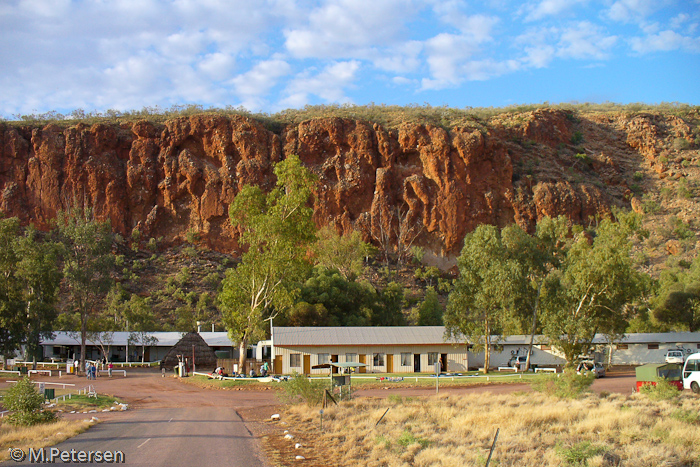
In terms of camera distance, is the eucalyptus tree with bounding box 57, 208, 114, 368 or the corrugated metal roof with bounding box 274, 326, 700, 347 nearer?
the corrugated metal roof with bounding box 274, 326, 700, 347

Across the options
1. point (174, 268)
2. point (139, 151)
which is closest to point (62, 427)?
point (174, 268)

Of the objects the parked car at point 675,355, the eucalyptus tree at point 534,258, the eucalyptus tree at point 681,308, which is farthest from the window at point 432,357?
the eucalyptus tree at point 681,308

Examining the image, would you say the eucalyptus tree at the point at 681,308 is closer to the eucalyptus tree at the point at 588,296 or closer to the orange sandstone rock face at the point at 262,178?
the eucalyptus tree at the point at 588,296

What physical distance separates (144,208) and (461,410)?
2752 inches

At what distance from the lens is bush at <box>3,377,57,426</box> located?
57.0ft

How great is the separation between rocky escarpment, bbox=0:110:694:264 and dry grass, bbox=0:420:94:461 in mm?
62867

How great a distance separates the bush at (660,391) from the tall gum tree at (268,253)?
21.9 metres

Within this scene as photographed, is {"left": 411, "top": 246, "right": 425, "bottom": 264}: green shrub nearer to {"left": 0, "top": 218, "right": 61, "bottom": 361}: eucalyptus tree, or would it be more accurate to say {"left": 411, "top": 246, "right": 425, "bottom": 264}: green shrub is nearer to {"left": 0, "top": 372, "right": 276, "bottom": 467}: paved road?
{"left": 0, "top": 218, "right": 61, "bottom": 361}: eucalyptus tree

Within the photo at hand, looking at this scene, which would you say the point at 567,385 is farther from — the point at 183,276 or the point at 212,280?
the point at 183,276

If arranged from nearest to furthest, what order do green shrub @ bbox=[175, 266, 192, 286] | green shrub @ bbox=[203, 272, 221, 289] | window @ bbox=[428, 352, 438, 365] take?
1. window @ bbox=[428, 352, 438, 365]
2. green shrub @ bbox=[175, 266, 192, 286]
3. green shrub @ bbox=[203, 272, 221, 289]

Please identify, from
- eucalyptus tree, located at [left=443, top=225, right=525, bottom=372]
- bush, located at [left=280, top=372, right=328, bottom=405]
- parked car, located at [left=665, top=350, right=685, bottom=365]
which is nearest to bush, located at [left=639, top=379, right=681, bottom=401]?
bush, located at [left=280, top=372, right=328, bottom=405]

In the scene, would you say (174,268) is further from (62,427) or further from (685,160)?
(685,160)

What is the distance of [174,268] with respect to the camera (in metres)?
73.9

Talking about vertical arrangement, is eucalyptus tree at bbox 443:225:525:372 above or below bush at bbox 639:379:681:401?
above
